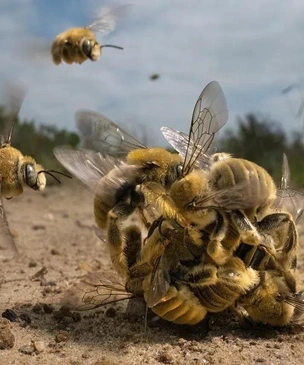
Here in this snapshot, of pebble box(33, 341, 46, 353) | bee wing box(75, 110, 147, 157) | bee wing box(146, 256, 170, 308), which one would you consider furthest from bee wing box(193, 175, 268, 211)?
pebble box(33, 341, 46, 353)

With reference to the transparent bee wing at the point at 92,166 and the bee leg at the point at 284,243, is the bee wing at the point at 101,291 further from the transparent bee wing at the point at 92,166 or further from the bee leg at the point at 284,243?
the bee leg at the point at 284,243

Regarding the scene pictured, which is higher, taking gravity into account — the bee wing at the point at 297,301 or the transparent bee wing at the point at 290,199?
the transparent bee wing at the point at 290,199

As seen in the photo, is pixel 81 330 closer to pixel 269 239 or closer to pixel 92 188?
pixel 92 188

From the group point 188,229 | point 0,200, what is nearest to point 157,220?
point 188,229

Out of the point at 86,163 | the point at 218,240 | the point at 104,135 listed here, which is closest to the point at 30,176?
the point at 104,135

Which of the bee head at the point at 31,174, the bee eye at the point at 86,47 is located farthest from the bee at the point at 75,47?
the bee head at the point at 31,174

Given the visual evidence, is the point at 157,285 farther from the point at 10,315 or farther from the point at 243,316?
the point at 10,315
